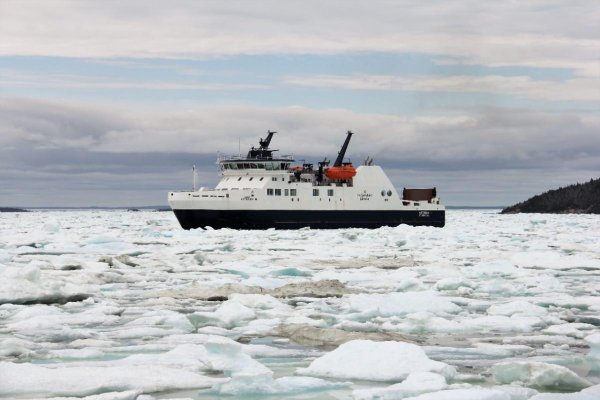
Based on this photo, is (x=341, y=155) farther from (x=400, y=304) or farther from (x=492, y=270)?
Result: (x=400, y=304)

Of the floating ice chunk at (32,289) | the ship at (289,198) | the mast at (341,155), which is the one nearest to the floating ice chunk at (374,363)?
the floating ice chunk at (32,289)

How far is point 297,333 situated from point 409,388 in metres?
2.82

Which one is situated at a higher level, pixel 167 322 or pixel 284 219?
pixel 284 219

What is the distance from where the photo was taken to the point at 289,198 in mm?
44594

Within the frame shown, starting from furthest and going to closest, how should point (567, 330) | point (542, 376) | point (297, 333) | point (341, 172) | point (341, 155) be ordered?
point (341, 155) → point (341, 172) → point (567, 330) → point (297, 333) → point (542, 376)

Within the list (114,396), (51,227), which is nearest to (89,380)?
(114,396)

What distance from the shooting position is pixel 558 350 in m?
7.99

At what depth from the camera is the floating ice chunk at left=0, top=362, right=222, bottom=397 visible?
6031 mm

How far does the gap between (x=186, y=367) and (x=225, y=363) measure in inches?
18.6

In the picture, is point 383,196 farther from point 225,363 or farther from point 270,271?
point 225,363

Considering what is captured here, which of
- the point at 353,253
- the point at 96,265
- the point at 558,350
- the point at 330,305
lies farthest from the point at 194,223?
the point at 558,350

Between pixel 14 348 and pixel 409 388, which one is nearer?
pixel 409 388

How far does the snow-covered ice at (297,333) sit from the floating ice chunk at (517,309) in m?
0.03

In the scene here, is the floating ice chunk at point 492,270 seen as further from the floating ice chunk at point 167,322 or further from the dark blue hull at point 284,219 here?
the dark blue hull at point 284,219
